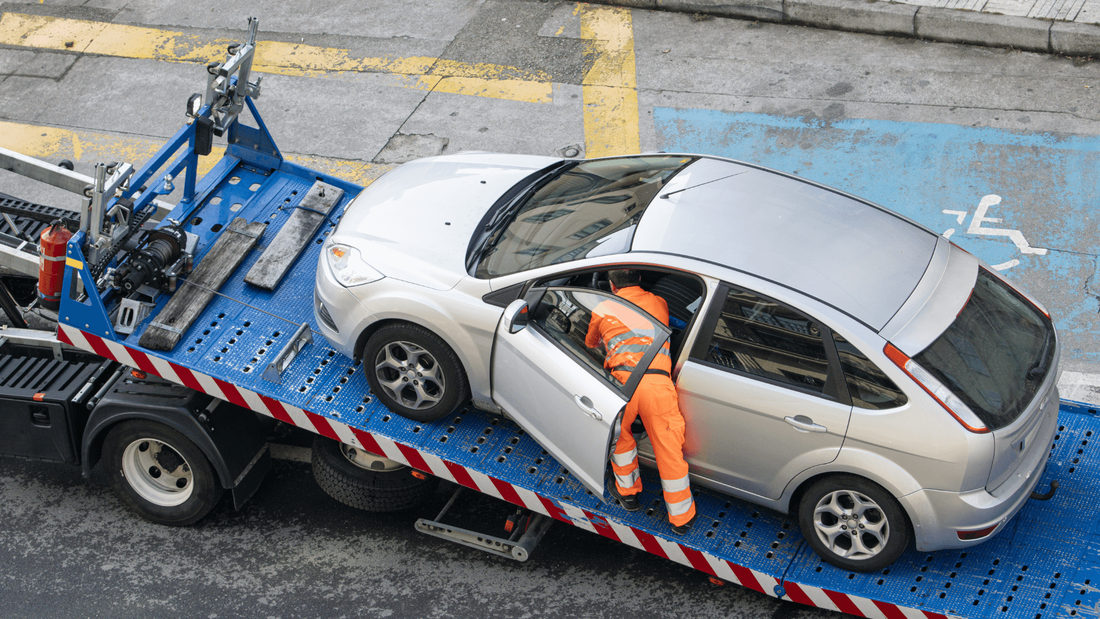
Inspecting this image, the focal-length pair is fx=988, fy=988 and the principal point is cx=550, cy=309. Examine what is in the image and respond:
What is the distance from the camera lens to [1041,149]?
28.2 feet

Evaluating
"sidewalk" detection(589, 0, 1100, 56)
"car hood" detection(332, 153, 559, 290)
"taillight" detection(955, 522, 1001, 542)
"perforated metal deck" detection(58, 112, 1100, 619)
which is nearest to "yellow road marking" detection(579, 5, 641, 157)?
"sidewalk" detection(589, 0, 1100, 56)

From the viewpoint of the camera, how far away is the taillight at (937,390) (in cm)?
449

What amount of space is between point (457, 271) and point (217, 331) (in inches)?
63.1

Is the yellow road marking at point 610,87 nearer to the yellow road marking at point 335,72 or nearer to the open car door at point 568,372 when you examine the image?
the yellow road marking at point 335,72

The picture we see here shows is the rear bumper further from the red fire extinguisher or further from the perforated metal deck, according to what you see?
the red fire extinguisher

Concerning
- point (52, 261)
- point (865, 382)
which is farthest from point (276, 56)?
point (865, 382)

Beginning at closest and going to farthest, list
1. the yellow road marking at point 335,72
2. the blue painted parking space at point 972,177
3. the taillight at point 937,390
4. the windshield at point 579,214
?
the taillight at point 937,390 → the windshield at point 579,214 → the blue painted parking space at point 972,177 → the yellow road marking at point 335,72

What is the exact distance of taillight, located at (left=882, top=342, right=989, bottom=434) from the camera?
4.49 meters

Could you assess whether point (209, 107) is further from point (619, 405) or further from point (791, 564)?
point (791, 564)

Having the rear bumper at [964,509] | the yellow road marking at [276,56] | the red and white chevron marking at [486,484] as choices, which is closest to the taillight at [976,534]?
the rear bumper at [964,509]

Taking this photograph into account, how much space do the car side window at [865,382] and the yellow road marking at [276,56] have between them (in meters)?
5.71

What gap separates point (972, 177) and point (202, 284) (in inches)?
245

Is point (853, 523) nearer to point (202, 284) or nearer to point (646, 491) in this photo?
point (646, 491)

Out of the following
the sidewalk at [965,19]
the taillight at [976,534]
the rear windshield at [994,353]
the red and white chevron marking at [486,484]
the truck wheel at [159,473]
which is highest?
the sidewalk at [965,19]
